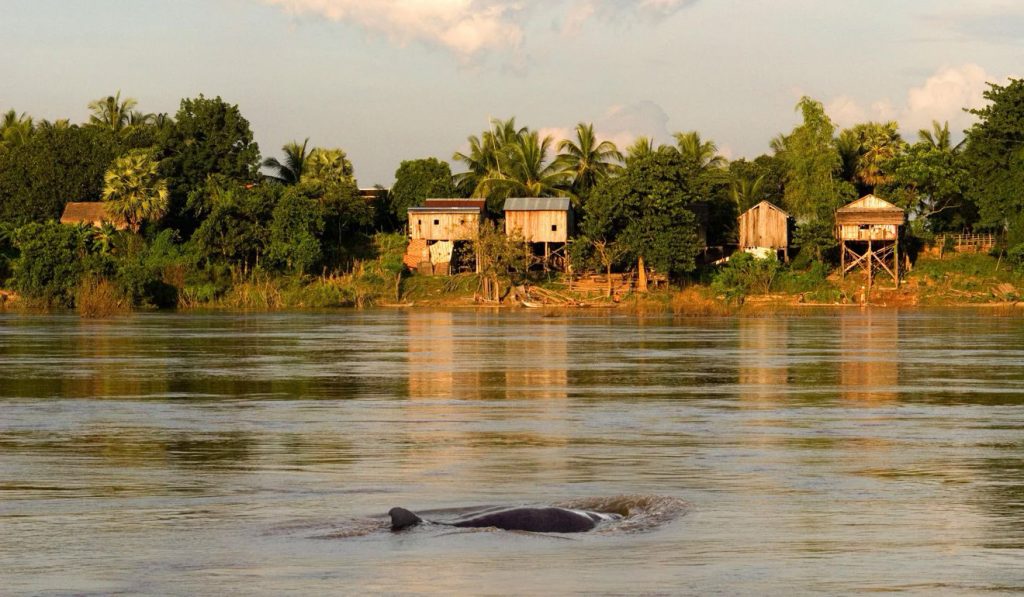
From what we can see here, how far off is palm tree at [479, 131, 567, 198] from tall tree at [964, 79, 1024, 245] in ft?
73.9

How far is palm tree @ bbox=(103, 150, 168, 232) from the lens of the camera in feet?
254

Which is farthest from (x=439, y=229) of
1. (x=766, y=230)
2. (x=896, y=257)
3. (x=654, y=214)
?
(x=896, y=257)

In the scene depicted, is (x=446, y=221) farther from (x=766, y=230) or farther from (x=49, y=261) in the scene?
(x=49, y=261)

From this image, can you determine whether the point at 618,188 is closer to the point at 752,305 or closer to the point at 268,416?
the point at 752,305

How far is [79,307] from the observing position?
2537 inches

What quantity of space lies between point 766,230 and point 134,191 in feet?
112

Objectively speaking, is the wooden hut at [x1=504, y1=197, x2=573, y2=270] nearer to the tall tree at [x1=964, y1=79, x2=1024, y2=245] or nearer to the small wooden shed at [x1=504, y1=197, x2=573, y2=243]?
the small wooden shed at [x1=504, y1=197, x2=573, y2=243]

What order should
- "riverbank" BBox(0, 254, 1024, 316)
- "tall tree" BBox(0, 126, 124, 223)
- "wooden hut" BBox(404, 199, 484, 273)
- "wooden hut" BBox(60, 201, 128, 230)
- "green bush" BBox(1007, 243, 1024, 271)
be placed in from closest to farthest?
"green bush" BBox(1007, 243, 1024, 271)
"riverbank" BBox(0, 254, 1024, 316)
"wooden hut" BBox(60, 201, 128, 230)
"wooden hut" BBox(404, 199, 484, 273)
"tall tree" BBox(0, 126, 124, 223)

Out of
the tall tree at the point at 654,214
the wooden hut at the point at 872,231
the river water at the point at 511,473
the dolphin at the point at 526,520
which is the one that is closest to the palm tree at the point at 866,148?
the wooden hut at the point at 872,231

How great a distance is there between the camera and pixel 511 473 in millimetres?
13758

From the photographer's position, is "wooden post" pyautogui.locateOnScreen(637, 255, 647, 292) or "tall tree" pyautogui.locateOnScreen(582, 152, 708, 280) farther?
"wooden post" pyautogui.locateOnScreen(637, 255, 647, 292)

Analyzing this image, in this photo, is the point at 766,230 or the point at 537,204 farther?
the point at 537,204

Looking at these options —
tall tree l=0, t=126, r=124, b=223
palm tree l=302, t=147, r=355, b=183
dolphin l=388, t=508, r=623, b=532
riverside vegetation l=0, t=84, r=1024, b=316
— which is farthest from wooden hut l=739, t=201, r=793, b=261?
dolphin l=388, t=508, r=623, b=532

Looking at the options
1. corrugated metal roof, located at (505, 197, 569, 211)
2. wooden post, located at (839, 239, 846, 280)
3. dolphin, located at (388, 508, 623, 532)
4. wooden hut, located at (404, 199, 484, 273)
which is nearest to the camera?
dolphin, located at (388, 508, 623, 532)
